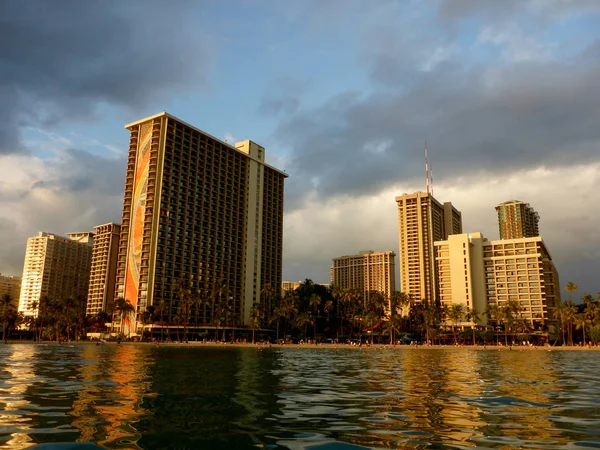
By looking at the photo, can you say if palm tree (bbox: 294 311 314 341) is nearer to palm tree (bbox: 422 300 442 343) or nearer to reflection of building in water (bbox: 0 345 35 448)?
palm tree (bbox: 422 300 442 343)

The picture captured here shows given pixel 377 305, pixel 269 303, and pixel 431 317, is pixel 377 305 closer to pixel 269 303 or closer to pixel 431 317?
pixel 431 317

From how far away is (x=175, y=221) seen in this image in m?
174

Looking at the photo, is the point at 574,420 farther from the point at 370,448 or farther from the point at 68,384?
the point at 68,384

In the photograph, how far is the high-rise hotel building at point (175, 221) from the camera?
16662 cm

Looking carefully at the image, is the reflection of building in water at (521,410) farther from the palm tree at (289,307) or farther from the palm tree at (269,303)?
the palm tree at (269,303)

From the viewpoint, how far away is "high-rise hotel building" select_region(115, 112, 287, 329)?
166625mm

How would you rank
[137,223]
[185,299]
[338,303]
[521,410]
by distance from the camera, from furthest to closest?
[338,303] → [137,223] → [185,299] → [521,410]

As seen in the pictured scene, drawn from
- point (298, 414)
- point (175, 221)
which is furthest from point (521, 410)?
point (175, 221)

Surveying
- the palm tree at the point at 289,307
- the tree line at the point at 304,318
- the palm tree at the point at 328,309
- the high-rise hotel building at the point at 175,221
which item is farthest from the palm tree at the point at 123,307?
the palm tree at the point at 328,309

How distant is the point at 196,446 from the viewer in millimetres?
13727

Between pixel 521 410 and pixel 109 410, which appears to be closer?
pixel 109 410

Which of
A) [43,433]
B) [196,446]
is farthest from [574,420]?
[43,433]

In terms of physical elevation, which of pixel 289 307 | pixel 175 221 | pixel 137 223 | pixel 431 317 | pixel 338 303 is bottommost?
pixel 431 317

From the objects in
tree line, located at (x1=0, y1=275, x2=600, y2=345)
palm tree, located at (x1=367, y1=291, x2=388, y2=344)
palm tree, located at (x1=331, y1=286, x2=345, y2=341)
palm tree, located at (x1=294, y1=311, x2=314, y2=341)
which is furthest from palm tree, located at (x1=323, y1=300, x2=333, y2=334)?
palm tree, located at (x1=367, y1=291, x2=388, y2=344)
